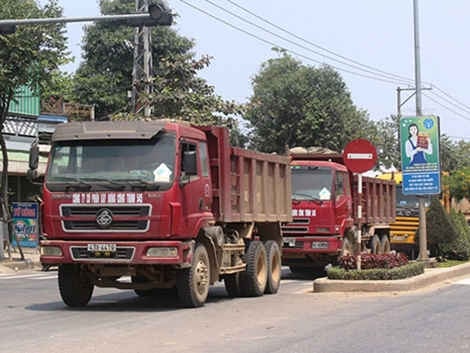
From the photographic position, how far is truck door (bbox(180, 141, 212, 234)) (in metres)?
13.8

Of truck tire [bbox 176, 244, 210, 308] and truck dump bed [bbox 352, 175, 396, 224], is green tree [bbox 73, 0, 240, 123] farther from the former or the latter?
truck tire [bbox 176, 244, 210, 308]

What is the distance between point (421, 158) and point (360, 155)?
4699 mm

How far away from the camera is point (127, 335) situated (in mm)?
11062

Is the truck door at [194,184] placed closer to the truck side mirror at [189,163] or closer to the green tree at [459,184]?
the truck side mirror at [189,163]

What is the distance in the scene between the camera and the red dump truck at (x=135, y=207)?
1342cm

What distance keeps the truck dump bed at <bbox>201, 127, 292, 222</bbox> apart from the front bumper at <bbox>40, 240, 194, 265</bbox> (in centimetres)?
161

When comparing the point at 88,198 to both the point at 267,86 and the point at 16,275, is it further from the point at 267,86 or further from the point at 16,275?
the point at 267,86

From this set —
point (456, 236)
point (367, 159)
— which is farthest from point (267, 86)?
point (367, 159)

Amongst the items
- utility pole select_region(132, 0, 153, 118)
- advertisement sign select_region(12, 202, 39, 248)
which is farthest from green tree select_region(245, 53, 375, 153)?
advertisement sign select_region(12, 202, 39, 248)

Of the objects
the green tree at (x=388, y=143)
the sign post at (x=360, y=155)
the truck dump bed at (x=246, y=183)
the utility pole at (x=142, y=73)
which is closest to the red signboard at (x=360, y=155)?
the sign post at (x=360, y=155)

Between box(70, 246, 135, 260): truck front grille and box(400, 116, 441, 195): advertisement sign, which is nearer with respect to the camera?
box(70, 246, 135, 260): truck front grille

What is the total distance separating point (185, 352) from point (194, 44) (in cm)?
4342

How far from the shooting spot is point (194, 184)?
14.1m

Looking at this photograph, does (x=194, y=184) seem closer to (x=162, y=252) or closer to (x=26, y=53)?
(x=162, y=252)
